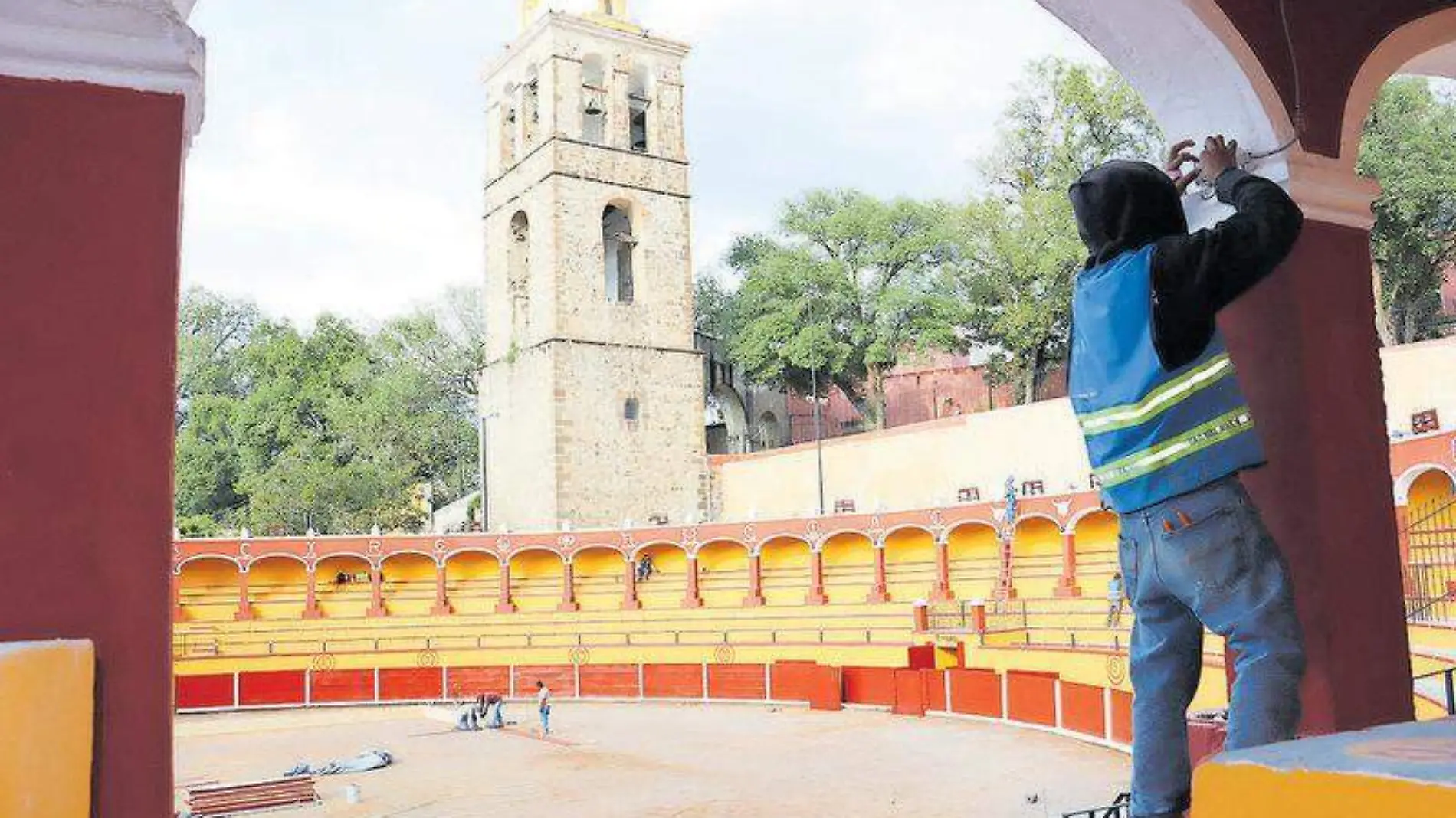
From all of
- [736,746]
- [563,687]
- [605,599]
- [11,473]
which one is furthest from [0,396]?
[605,599]

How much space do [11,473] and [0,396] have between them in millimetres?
146

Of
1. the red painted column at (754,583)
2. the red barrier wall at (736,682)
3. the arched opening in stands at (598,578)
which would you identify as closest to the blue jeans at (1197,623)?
the red barrier wall at (736,682)

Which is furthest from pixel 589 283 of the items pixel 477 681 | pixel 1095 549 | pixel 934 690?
pixel 934 690

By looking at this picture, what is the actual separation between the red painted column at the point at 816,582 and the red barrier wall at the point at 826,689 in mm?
5521

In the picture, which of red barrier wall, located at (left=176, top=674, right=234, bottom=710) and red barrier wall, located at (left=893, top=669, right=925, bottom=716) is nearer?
red barrier wall, located at (left=893, top=669, right=925, bottom=716)

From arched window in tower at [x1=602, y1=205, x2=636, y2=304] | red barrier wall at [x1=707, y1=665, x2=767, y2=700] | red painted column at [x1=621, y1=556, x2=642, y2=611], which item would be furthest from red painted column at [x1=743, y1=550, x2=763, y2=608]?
arched window in tower at [x1=602, y1=205, x2=636, y2=304]

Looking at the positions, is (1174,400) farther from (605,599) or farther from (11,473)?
(605,599)

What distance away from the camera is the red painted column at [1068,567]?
Result: 921 inches

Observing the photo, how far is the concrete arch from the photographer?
4.23 meters

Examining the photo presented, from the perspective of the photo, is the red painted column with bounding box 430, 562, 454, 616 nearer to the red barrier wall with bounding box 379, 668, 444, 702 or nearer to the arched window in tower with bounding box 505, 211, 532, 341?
the red barrier wall with bounding box 379, 668, 444, 702

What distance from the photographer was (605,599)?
99.3 ft

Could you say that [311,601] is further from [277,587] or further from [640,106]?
[640,106]

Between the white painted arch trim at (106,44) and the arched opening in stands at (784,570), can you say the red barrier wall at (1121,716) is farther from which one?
the white painted arch trim at (106,44)

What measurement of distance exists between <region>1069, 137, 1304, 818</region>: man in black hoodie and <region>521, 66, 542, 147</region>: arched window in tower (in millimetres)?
36317
